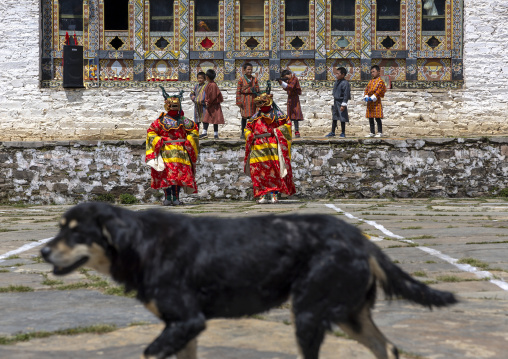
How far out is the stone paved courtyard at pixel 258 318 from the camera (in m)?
3.09

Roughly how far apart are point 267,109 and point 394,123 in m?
7.75

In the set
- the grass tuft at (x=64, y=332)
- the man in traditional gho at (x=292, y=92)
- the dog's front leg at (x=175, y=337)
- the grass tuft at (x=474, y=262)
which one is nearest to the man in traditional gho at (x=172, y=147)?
the man in traditional gho at (x=292, y=92)

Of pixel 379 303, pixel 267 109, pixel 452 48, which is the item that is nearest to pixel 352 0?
pixel 452 48

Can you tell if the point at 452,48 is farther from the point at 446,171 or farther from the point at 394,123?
the point at 446,171

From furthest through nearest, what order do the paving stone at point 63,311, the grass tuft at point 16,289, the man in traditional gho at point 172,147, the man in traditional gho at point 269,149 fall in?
1. the man in traditional gho at point 269,149
2. the man in traditional gho at point 172,147
3. the grass tuft at point 16,289
4. the paving stone at point 63,311

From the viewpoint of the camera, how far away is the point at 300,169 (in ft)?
46.7

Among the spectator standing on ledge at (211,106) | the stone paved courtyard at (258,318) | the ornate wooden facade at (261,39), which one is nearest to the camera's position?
the stone paved courtyard at (258,318)

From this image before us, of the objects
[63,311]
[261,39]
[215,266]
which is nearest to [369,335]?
[215,266]

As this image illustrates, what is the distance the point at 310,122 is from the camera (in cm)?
1895

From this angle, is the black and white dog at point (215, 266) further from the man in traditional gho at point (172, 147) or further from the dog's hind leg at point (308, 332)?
the man in traditional gho at point (172, 147)

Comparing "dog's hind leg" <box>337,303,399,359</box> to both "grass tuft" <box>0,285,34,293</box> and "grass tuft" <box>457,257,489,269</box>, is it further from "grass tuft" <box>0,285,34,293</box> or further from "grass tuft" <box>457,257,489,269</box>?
"grass tuft" <box>457,257,489,269</box>

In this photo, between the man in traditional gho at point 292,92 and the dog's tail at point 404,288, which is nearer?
the dog's tail at point 404,288

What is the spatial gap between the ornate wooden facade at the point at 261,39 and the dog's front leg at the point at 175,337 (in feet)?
56.6

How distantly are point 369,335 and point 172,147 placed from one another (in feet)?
31.4
